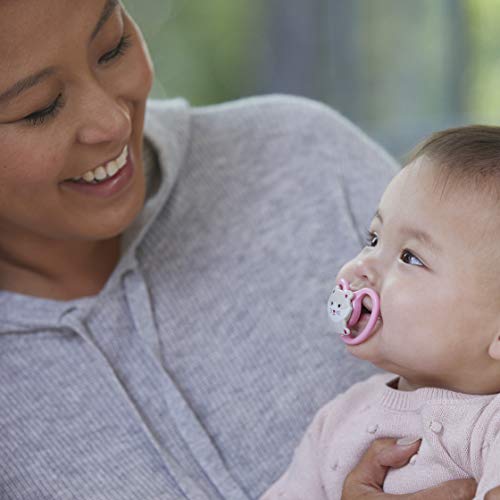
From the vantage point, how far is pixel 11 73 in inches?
56.4

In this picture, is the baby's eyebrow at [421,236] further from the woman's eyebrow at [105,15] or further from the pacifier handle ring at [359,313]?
the woman's eyebrow at [105,15]

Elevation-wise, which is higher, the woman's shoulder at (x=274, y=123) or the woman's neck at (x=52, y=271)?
the woman's shoulder at (x=274, y=123)

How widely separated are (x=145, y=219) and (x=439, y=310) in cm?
74

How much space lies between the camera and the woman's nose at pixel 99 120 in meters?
1.52

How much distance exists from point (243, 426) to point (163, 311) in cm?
26

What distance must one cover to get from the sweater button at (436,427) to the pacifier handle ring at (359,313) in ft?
0.49

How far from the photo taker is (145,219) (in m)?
1.81

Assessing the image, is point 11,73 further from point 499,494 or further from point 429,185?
point 499,494

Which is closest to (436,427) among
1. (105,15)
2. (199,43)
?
(105,15)

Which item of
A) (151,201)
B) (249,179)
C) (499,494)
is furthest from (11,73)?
(499,494)

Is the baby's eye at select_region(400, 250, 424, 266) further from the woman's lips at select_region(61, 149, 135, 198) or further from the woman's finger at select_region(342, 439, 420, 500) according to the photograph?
the woman's lips at select_region(61, 149, 135, 198)

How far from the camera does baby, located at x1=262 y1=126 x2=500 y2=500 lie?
1.21m

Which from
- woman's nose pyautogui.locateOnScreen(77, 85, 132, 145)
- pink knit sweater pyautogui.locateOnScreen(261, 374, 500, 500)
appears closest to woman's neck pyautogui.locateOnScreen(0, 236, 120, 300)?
woman's nose pyautogui.locateOnScreen(77, 85, 132, 145)

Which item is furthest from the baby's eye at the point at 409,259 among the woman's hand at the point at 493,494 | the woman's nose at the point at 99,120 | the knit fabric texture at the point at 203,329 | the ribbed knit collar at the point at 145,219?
the ribbed knit collar at the point at 145,219
